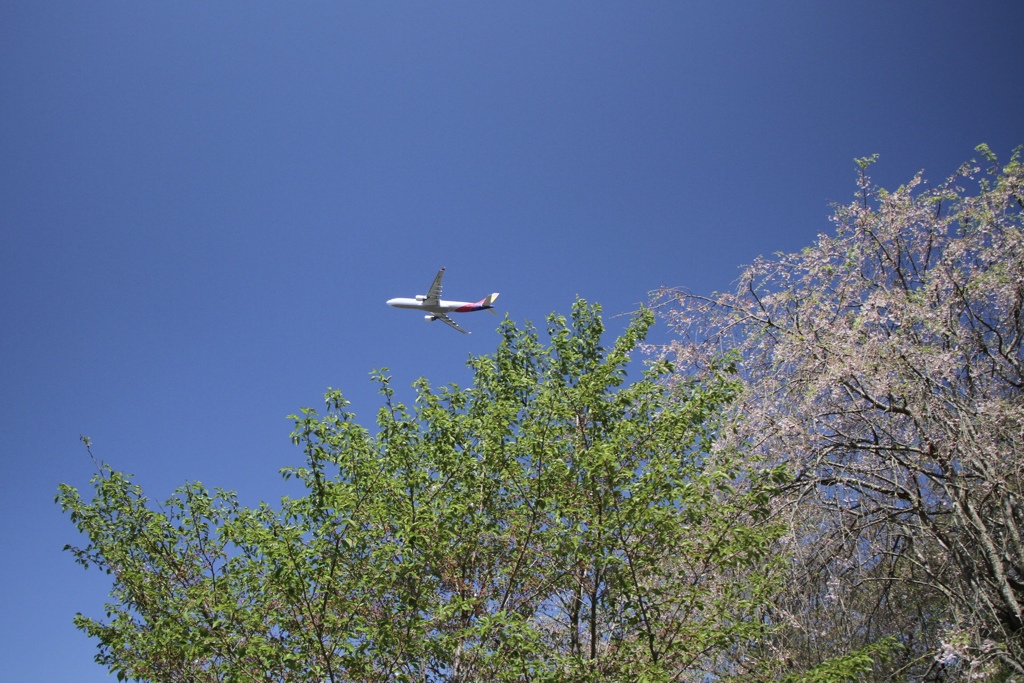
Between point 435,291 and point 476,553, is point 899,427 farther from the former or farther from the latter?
point 435,291

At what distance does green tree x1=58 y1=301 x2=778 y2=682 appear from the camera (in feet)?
22.9

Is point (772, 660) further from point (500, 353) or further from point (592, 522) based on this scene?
point (500, 353)

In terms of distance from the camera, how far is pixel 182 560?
8.17 m

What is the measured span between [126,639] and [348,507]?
→ 10.5 feet

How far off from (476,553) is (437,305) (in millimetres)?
21335

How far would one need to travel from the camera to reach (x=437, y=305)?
28.8 metres

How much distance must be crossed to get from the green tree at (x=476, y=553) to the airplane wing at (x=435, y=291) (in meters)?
18.5

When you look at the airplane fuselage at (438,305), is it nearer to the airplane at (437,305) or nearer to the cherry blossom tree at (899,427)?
the airplane at (437,305)

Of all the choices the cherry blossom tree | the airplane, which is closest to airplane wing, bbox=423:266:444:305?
the airplane

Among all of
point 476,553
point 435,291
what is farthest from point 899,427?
point 435,291

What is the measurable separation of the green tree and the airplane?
62.8 feet

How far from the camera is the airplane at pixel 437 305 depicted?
2809 centimetres

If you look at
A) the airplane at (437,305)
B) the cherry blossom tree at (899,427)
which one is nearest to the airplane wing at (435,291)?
the airplane at (437,305)

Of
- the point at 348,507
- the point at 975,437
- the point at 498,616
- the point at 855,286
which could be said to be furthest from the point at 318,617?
the point at 855,286
